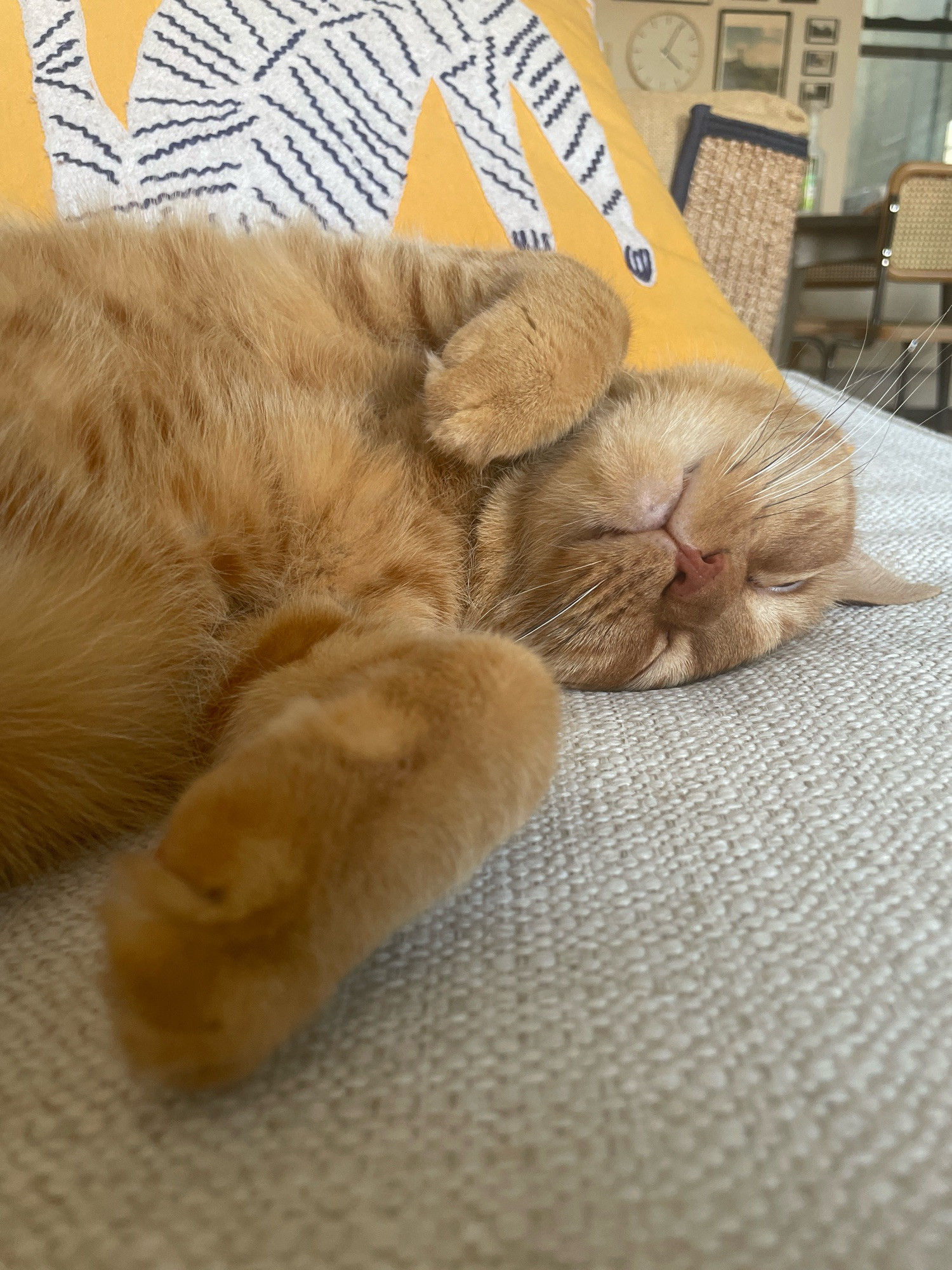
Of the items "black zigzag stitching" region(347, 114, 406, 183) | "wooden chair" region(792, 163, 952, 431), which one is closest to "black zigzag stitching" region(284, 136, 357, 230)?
"black zigzag stitching" region(347, 114, 406, 183)

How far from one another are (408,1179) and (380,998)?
106 mm

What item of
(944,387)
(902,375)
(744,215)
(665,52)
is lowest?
(944,387)

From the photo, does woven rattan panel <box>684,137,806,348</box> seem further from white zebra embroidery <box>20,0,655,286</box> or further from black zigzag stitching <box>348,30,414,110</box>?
black zigzag stitching <box>348,30,414,110</box>

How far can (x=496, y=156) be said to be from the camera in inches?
57.8

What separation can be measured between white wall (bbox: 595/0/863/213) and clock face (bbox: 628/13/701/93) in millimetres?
42

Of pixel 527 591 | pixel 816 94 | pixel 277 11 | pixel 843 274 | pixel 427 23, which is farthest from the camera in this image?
pixel 816 94

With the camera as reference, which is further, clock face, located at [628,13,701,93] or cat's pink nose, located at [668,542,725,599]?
clock face, located at [628,13,701,93]

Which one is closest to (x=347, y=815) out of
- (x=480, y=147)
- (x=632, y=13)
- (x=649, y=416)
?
(x=649, y=416)

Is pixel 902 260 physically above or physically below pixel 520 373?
above

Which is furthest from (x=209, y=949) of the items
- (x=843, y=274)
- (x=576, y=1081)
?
(x=843, y=274)

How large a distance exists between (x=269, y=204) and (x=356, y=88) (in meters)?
0.27

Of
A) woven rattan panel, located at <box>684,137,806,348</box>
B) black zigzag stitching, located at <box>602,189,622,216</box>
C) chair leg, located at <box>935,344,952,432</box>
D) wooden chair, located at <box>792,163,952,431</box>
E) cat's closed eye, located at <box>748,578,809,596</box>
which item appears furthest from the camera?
chair leg, located at <box>935,344,952,432</box>

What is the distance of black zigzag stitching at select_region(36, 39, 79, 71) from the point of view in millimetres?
1150

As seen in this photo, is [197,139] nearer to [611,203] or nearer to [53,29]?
[53,29]
